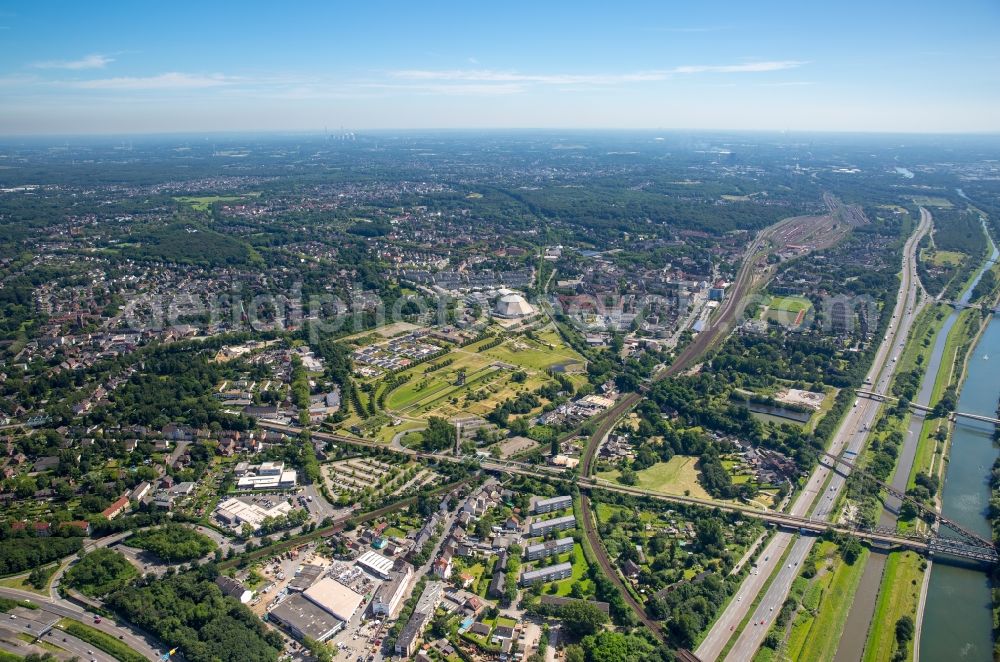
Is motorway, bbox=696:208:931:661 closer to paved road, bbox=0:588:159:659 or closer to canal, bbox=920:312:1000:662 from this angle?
canal, bbox=920:312:1000:662

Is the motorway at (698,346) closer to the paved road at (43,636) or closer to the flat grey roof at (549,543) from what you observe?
Result: the flat grey roof at (549,543)

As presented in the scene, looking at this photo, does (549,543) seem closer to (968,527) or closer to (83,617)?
(83,617)

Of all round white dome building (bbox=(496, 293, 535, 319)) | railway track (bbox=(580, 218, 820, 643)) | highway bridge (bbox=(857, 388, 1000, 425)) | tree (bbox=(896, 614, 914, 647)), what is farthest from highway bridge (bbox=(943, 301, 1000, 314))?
tree (bbox=(896, 614, 914, 647))

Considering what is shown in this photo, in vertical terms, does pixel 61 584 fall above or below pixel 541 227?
below

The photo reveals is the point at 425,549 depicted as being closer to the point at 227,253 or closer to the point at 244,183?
the point at 227,253

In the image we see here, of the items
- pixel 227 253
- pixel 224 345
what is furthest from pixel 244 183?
pixel 224 345

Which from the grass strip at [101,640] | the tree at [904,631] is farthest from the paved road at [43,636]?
the tree at [904,631]
